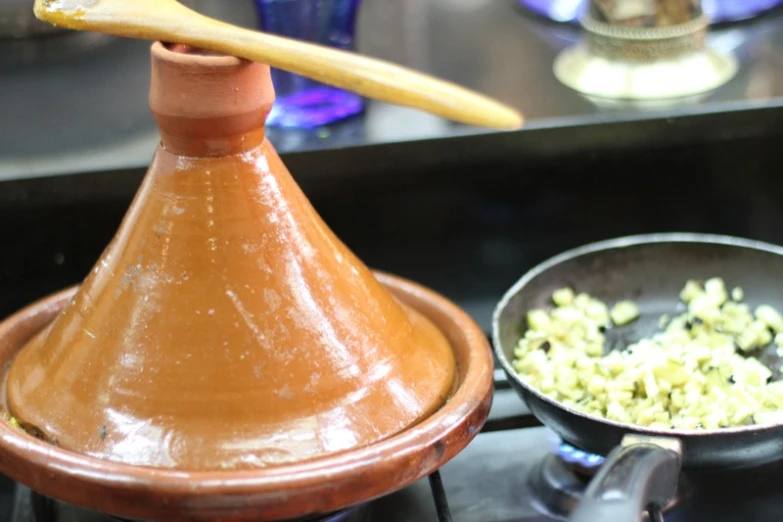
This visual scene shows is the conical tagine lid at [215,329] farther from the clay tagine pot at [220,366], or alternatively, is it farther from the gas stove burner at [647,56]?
the gas stove burner at [647,56]

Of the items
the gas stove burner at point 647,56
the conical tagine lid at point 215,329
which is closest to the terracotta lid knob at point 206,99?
the conical tagine lid at point 215,329

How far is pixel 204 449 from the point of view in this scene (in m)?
0.47

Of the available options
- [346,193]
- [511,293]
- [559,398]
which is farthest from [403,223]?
[559,398]

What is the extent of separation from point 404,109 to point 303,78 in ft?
0.32

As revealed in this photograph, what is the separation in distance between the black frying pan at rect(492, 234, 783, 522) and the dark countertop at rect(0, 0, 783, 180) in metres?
0.11

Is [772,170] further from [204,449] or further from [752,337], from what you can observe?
[204,449]

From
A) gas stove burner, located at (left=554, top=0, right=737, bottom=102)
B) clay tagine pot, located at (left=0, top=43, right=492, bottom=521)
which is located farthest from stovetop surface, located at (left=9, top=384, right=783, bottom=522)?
gas stove burner, located at (left=554, top=0, right=737, bottom=102)

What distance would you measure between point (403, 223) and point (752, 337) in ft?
1.07

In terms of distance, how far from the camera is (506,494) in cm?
68

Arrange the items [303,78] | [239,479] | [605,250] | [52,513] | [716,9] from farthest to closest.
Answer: [716,9] < [303,78] < [605,250] < [52,513] < [239,479]

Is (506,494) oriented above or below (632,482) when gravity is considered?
below

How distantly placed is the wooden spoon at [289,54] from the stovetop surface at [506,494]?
0.97ft

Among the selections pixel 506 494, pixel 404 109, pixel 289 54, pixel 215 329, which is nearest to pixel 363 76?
pixel 289 54

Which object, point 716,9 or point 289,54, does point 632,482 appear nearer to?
point 289,54
